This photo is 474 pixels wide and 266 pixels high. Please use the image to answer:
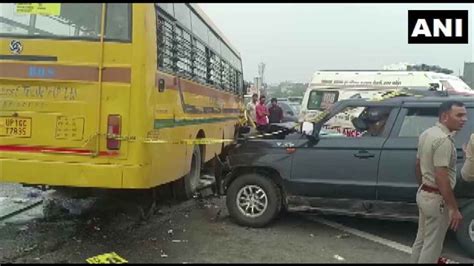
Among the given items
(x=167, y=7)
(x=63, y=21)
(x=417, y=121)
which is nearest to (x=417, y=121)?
(x=417, y=121)

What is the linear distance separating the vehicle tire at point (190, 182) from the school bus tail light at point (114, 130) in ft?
8.75

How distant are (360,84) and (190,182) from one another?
887 centimetres

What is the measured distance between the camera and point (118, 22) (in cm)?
587

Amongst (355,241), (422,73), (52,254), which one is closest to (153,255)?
(52,254)

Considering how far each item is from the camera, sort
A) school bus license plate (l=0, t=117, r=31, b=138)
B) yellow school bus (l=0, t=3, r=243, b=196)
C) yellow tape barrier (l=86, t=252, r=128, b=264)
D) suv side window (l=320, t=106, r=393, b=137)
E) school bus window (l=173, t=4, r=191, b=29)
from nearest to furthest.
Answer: yellow tape barrier (l=86, t=252, r=128, b=264)
yellow school bus (l=0, t=3, r=243, b=196)
school bus license plate (l=0, t=117, r=31, b=138)
suv side window (l=320, t=106, r=393, b=137)
school bus window (l=173, t=4, r=191, b=29)

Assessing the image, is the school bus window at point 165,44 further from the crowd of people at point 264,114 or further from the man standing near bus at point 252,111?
the man standing near bus at point 252,111

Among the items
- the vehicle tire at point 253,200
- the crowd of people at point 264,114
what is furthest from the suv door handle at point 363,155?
the crowd of people at point 264,114

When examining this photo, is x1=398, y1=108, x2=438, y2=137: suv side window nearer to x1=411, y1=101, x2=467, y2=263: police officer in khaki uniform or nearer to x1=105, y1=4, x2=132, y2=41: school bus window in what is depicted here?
x1=411, y1=101, x2=467, y2=263: police officer in khaki uniform

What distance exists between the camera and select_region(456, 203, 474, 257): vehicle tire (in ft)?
20.3

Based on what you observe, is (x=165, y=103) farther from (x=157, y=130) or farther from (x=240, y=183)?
(x=240, y=183)

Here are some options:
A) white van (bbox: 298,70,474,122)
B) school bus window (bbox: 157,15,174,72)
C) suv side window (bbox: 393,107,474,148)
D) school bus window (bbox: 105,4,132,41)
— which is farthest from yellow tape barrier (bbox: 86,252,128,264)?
white van (bbox: 298,70,474,122)

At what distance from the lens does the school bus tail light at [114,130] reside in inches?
230

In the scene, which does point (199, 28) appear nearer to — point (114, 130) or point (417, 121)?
point (114, 130)

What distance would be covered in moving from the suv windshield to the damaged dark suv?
8.14ft
